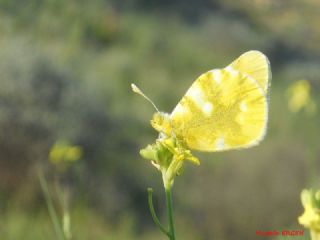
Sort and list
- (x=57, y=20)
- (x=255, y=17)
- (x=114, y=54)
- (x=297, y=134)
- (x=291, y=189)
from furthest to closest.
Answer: (x=255, y=17), (x=114, y=54), (x=57, y=20), (x=297, y=134), (x=291, y=189)

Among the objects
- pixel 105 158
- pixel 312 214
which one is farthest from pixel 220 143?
pixel 105 158

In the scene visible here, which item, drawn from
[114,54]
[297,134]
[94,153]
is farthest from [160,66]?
[94,153]

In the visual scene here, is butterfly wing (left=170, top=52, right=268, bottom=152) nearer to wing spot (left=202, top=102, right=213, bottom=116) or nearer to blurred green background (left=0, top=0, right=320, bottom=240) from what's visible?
wing spot (left=202, top=102, right=213, bottom=116)

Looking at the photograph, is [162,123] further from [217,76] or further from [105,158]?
[105,158]

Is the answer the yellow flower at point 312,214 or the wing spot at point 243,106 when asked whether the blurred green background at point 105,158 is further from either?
the yellow flower at point 312,214

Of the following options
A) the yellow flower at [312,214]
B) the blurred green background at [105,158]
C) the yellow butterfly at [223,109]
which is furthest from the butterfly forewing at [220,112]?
the blurred green background at [105,158]

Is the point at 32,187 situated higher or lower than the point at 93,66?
higher

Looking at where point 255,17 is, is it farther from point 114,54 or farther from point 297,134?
point 297,134
